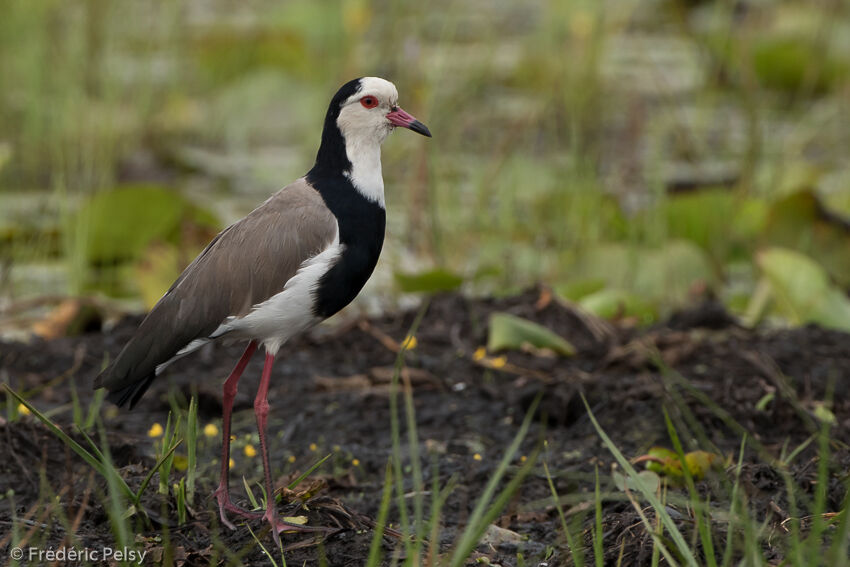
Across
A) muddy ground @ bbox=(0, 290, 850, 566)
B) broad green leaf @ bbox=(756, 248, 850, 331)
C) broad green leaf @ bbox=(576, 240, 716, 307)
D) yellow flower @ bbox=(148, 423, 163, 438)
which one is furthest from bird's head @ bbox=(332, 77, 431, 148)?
broad green leaf @ bbox=(576, 240, 716, 307)

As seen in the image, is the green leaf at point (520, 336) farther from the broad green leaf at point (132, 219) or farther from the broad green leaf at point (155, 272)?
the broad green leaf at point (132, 219)

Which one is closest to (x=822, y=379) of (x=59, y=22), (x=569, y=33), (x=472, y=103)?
(x=569, y=33)

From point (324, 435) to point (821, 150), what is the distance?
5525 millimetres

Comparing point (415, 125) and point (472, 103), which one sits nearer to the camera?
point (415, 125)

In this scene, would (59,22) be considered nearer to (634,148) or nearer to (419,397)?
(634,148)

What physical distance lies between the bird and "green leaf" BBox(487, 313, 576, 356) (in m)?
1.39

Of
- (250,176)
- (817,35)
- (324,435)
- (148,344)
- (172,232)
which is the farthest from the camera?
(817,35)

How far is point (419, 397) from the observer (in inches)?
168

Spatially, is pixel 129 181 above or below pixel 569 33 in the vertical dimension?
below

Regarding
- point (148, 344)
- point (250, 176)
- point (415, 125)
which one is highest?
point (415, 125)

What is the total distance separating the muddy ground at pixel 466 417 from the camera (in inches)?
116

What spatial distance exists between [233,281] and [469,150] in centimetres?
498

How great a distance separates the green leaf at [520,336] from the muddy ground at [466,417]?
0.05 m

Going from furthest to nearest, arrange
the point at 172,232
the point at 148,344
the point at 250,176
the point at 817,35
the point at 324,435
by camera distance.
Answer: the point at 817,35 < the point at 250,176 < the point at 172,232 < the point at 324,435 < the point at 148,344
